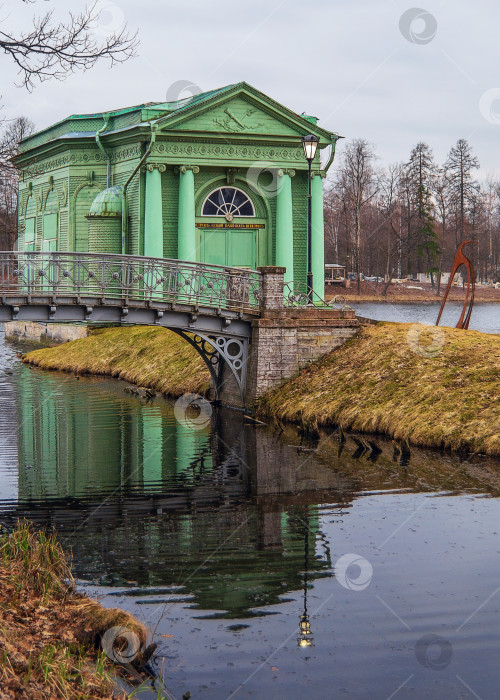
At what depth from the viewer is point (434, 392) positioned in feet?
73.0

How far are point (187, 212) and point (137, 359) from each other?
5.69 metres

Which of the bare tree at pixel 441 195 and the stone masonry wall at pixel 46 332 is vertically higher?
the bare tree at pixel 441 195

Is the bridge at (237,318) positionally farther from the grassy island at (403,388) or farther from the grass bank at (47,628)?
the grass bank at (47,628)

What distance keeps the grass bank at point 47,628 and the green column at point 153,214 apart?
24412mm

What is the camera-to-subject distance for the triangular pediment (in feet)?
115

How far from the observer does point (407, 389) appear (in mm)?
23047

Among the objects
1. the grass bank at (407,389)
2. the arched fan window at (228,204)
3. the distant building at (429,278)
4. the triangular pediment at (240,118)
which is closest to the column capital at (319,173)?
the triangular pediment at (240,118)

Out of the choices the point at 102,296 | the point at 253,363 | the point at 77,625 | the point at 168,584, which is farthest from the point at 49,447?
the point at 77,625

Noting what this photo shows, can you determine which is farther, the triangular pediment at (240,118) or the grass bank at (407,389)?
the triangular pediment at (240,118)

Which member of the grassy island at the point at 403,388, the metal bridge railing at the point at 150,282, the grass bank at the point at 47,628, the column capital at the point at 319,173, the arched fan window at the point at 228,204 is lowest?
the grass bank at the point at 47,628

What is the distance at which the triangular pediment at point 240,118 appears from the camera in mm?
35031

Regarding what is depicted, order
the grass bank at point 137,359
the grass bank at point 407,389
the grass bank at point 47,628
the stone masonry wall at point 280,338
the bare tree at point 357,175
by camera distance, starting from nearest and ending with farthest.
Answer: the grass bank at point 47,628 → the grass bank at point 407,389 → the stone masonry wall at point 280,338 → the grass bank at point 137,359 → the bare tree at point 357,175

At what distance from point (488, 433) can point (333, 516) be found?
5862 mm

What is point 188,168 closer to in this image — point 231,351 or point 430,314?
point 231,351
